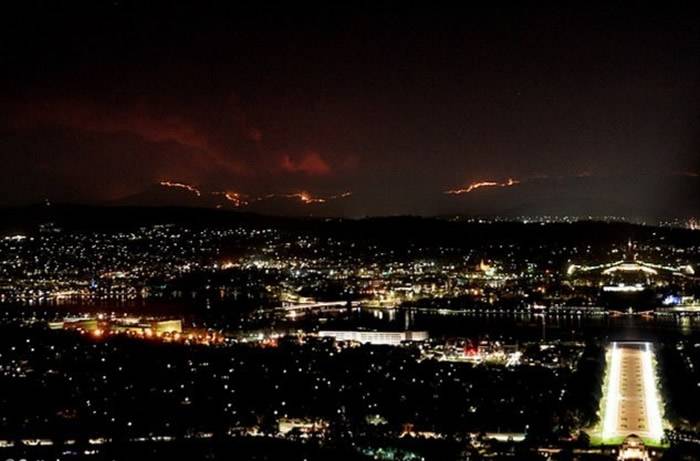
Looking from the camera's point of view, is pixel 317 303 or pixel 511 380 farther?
pixel 317 303

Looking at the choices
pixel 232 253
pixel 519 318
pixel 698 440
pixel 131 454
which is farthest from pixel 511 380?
pixel 232 253

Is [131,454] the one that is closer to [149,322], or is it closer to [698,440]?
[698,440]

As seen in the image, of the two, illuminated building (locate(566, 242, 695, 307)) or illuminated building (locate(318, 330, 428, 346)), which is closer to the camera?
illuminated building (locate(318, 330, 428, 346))

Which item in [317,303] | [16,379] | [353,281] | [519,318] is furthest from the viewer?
[353,281]

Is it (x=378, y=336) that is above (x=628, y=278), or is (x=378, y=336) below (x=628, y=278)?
below

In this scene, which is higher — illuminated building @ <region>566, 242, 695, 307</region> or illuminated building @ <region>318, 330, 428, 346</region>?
illuminated building @ <region>566, 242, 695, 307</region>

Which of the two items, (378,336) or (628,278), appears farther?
(628,278)

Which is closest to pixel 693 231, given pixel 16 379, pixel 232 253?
pixel 232 253

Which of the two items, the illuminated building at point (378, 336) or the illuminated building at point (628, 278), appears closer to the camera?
the illuminated building at point (378, 336)

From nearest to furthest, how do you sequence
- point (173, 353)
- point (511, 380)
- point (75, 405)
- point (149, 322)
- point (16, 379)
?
point (75, 405)
point (511, 380)
point (16, 379)
point (173, 353)
point (149, 322)

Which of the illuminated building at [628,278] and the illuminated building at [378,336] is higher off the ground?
the illuminated building at [628,278]

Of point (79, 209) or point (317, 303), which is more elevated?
point (79, 209)
